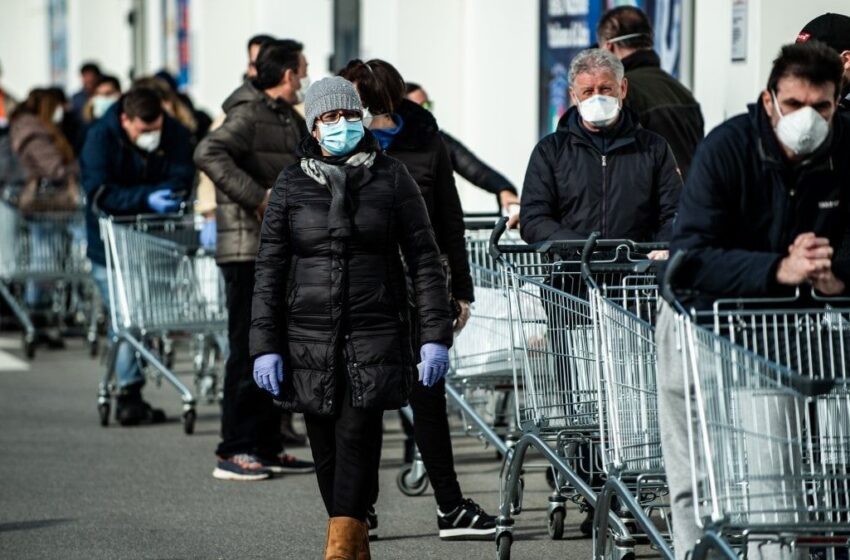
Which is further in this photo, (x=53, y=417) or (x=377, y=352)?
(x=53, y=417)

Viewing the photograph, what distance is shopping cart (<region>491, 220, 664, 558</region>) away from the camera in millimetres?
6004

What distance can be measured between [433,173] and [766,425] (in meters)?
2.77

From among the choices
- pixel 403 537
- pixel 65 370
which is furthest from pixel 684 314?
pixel 65 370

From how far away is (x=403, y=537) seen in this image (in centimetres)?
716

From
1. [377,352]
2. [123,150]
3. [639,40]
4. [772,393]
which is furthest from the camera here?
[123,150]

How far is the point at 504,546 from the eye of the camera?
639 cm

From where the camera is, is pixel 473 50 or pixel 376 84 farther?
pixel 473 50

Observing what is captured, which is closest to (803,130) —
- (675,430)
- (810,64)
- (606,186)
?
(810,64)

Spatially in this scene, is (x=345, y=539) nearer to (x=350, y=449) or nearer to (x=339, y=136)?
(x=350, y=449)

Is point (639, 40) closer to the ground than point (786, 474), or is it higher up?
higher up

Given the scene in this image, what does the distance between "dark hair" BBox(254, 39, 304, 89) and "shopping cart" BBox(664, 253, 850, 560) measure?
159 inches

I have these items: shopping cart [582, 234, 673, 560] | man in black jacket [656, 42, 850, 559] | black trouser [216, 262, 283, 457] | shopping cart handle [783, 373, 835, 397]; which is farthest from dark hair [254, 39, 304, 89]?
shopping cart handle [783, 373, 835, 397]

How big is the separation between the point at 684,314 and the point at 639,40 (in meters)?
3.68

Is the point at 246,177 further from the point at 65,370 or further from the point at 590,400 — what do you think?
the point at 65,370
